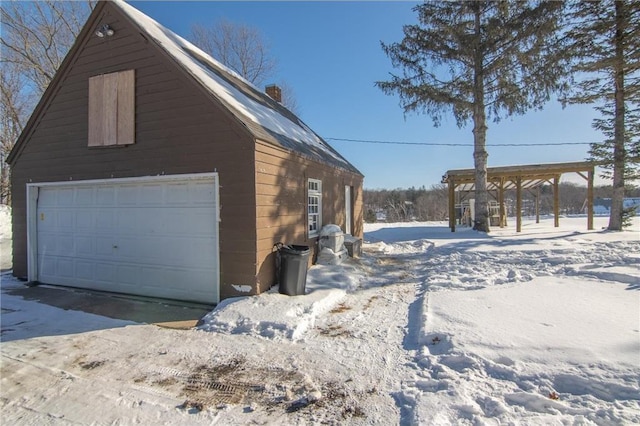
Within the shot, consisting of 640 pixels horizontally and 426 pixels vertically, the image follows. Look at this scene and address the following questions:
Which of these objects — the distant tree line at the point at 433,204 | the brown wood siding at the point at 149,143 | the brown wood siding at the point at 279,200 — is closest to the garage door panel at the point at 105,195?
the brown wood siding at the point at 149,143

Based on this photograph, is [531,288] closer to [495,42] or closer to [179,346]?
[179,346]

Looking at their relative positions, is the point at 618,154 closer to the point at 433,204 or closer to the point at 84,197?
the point at 84,197

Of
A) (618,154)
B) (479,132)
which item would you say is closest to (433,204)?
(618,154)

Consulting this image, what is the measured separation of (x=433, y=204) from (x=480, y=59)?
2944 centimetres

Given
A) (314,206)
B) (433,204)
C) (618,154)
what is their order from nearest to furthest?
(314,206), (618,154), (433,204)

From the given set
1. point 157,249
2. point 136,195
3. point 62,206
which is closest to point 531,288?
point 157,249

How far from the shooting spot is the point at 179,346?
163 inches

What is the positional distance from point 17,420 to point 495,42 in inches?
637

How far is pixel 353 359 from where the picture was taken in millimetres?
3668

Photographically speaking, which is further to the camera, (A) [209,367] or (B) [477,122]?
(B) [477,122]

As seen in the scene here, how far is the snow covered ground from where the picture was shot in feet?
8.89

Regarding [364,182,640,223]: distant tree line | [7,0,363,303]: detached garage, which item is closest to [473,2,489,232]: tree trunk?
[7,0,363,303]: detached garage

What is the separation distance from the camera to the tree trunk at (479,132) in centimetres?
1332

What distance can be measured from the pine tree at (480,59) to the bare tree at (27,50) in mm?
18326
